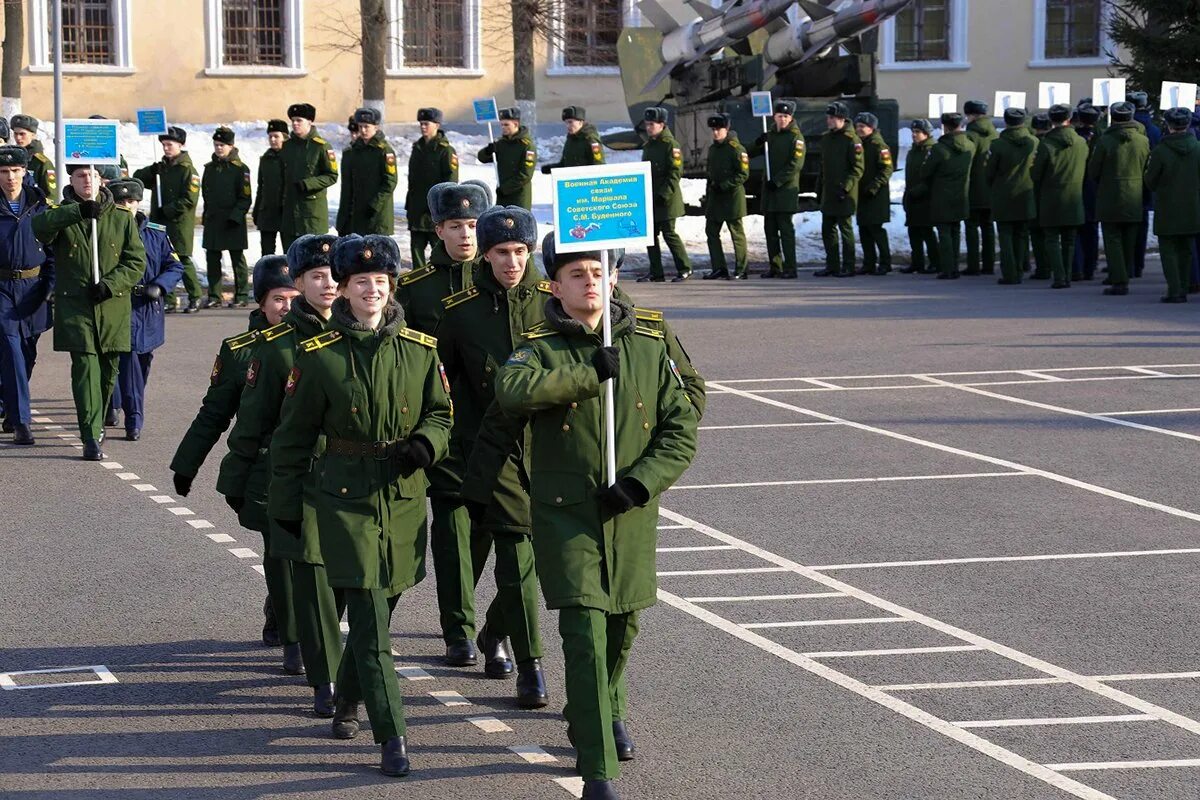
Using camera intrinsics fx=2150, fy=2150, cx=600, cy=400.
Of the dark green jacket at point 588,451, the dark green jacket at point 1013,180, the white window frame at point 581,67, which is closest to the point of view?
the dark green jacket at point 588,451

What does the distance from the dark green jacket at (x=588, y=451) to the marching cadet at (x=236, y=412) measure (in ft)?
5.35

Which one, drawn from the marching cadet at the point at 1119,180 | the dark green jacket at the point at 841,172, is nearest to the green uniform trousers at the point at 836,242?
the dark green jacket at the point at 841,172

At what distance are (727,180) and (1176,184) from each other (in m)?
6.31

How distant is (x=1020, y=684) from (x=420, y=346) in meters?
2.53

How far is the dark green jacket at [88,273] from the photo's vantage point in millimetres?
13578

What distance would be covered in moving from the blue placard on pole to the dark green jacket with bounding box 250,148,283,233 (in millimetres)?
16156

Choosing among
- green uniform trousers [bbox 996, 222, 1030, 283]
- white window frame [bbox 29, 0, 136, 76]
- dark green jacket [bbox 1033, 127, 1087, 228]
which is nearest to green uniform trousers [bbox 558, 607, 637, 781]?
dark green jacket [bbox 1033, 127, 1087, 228]

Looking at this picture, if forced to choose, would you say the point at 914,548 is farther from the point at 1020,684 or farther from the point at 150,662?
the point at 150,662

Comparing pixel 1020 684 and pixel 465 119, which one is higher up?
pixel 465 119

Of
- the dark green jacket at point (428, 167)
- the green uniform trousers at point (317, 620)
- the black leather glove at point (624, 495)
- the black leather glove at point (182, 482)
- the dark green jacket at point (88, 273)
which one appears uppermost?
the dark green jacket at point (428, 167)

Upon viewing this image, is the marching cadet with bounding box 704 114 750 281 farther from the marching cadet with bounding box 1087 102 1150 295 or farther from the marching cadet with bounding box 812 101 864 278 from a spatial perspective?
the marching cadet with bounding box 1087 102 1150 295

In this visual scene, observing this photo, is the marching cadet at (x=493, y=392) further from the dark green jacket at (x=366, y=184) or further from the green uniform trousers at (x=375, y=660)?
the dark green jacket at (x=366, y=184)

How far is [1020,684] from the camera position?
25.6 feet

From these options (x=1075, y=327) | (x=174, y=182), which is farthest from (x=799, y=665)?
(x=174, y=182)
